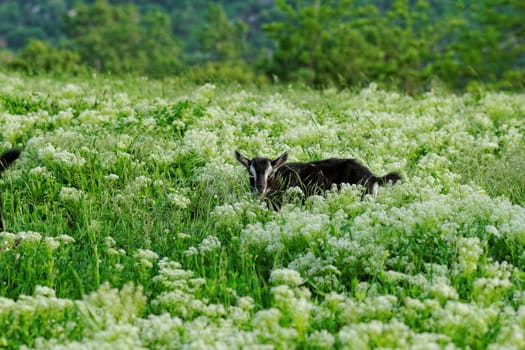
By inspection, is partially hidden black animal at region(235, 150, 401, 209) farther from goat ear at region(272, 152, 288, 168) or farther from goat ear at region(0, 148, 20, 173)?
goat ear at region(0, 148, 20, 173)

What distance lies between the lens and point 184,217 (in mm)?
8336

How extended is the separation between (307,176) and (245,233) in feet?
6.69

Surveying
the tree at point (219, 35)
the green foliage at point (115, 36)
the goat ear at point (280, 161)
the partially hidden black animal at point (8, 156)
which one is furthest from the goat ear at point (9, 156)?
the tree at point (219, 35)

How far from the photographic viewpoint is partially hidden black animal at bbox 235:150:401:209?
8.53m

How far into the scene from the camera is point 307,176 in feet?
29.3

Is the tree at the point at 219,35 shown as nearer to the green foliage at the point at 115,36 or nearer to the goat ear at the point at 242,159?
the green foliage at the point at 115,36

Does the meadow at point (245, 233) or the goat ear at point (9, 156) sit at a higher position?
the goat ear at point (9, 156)

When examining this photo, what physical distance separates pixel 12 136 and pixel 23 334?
604 cm

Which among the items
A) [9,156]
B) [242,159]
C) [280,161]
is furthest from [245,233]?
[9,156]

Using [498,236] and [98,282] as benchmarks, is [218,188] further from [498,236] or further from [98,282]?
[498,236]

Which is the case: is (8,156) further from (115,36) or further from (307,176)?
(115,36)

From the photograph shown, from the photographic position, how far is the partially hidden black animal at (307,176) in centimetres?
853

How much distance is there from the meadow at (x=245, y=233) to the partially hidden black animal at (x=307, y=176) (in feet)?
0.74

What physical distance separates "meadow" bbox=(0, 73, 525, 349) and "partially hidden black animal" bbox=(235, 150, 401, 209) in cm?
22
